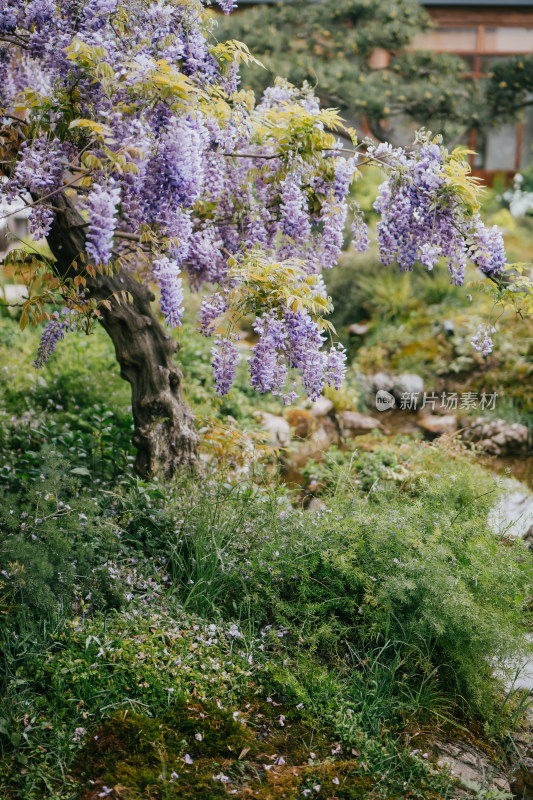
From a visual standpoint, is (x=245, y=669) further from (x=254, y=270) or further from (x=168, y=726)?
(x=254, y=270)

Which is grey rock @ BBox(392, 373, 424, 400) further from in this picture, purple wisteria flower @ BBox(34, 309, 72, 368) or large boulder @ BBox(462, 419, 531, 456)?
purple wisteria flower @ BBox(34, 309, 72, 368)

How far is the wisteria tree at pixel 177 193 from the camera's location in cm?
276

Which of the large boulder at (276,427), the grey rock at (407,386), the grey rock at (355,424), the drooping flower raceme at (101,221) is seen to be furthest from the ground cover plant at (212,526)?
the grey rock at (407,386)

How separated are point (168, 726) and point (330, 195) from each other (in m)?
2.46

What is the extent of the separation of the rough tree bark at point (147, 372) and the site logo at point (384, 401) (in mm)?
2963

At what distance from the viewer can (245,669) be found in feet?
8.97

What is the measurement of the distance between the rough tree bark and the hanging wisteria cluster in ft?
0.69

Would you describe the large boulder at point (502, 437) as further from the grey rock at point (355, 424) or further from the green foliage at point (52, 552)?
the green foliage at point (52, 552)

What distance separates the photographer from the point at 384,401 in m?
6.55

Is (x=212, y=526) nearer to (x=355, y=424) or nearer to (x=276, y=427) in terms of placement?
(x=276, y=427)

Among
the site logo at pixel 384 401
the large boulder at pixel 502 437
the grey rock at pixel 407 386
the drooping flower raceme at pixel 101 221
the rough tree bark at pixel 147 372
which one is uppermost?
the drooping flower raceme at pixel 101 221

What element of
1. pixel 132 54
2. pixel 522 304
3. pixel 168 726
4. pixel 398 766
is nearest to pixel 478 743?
pixel 398 766

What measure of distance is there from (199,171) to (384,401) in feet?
13.2

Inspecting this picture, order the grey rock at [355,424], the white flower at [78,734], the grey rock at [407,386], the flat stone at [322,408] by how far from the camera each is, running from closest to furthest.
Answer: the white flower at [78,734] < the flat stone at [322,408] < the grey rock at [355,424] < the grey rock at [407,386]
